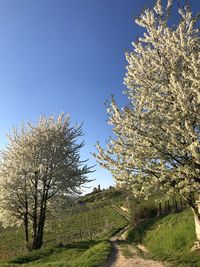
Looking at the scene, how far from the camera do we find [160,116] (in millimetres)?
14852

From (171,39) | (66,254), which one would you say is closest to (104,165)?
(171,39)

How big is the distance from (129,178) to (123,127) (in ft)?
8.89

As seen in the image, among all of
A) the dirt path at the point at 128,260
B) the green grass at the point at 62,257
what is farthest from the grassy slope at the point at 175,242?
the green grass at the point at 62,257

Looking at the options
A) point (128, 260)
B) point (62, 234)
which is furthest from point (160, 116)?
point (62, 234)

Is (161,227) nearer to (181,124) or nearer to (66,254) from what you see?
(66,254)

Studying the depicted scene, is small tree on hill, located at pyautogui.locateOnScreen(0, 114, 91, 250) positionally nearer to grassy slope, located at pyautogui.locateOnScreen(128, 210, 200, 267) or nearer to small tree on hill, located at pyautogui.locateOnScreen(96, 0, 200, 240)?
grassy slope, located at pyautogui.locateOnScreen(128, 210, 200, 267)

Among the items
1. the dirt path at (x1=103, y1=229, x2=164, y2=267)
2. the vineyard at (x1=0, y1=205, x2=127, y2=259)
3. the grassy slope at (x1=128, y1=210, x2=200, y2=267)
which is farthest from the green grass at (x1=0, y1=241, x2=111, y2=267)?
the vineyard at (x1=0, y1=205, x2=127, y2=259)

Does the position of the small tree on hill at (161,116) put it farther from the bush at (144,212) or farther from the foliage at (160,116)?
the bush at (144,212)

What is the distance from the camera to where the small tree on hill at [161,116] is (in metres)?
13.2

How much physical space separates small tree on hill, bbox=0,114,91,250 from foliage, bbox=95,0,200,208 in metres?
14.0

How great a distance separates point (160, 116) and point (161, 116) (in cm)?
5

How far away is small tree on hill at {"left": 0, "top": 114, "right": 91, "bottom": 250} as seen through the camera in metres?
28.9

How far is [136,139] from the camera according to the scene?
15422 mm

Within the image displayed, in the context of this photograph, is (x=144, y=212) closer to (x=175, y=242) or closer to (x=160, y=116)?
(x=175, y=242)
